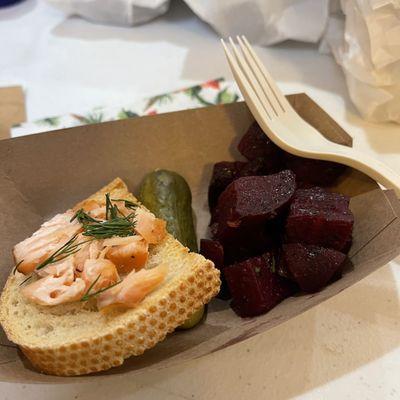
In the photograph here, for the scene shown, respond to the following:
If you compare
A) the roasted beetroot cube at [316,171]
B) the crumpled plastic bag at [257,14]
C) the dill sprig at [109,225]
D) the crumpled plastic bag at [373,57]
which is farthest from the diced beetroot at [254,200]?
the crumpled plastic bag at [257,14]

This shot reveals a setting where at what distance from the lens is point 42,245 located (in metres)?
1.09

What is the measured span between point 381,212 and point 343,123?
68 cm

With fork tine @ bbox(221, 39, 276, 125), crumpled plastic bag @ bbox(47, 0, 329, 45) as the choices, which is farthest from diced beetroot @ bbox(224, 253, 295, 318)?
crumpled plastic bag @ bbox(47, 0, 329, 45)

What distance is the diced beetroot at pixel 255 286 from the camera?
3.56ft

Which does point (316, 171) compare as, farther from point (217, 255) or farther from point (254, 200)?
point (217, 255)

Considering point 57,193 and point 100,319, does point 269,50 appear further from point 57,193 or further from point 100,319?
point 100,319

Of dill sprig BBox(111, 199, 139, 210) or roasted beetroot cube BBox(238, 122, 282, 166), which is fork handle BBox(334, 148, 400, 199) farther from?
dill sprig BBox(111, 199, 139, 210)

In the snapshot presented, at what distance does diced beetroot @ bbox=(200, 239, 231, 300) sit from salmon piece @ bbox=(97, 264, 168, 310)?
0.62ft

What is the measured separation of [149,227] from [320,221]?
1.25 ft

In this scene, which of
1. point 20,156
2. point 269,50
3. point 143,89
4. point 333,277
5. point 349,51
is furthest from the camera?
point 269,50

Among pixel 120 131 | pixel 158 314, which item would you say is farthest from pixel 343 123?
pixel 158 314

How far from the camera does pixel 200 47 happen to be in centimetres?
228

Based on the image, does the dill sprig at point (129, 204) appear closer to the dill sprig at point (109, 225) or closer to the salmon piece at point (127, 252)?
the dill sprig at point (109, 225)

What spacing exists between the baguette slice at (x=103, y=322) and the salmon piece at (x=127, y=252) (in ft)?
0.20
